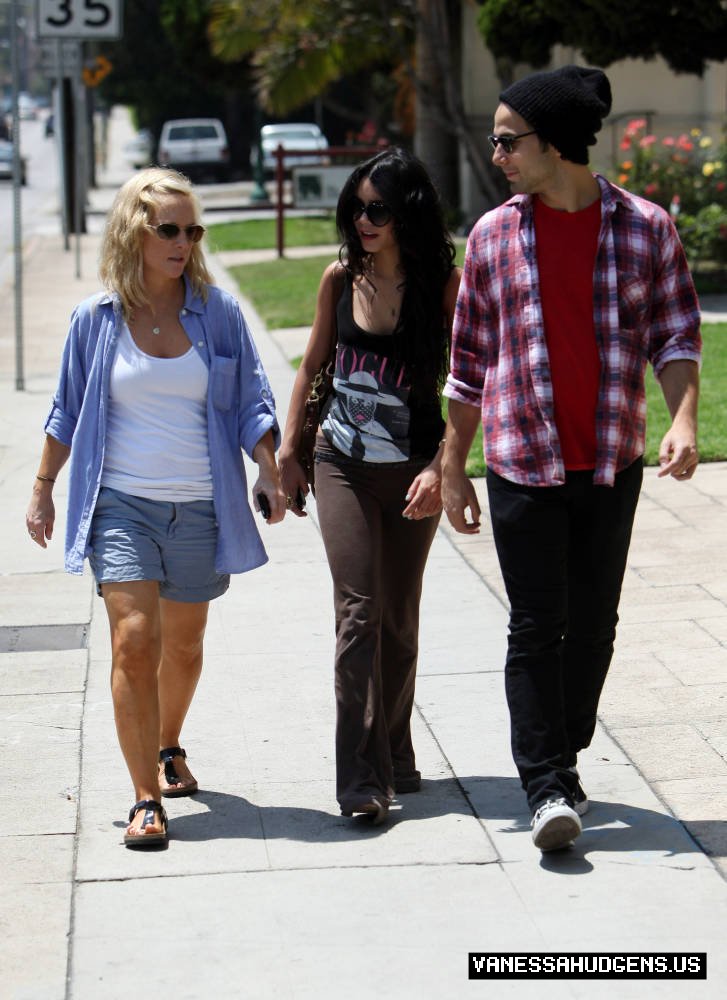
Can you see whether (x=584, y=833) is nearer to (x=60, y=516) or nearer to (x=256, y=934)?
(x=256, y=934)

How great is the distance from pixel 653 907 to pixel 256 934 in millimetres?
930

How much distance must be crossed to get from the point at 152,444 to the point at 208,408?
180 millimetres

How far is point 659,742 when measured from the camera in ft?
16.1

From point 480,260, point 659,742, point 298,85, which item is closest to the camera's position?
point 480,260

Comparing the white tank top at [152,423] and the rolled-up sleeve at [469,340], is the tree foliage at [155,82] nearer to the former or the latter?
the white tank top at [152,423]

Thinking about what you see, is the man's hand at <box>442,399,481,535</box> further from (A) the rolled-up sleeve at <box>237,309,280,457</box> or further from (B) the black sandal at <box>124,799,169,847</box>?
(B) the black sandal at <box>124,799,169,847</box>

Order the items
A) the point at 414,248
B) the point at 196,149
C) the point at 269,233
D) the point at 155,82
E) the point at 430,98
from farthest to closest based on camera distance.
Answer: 1. the point at 155,82
2. the point at 196,149
3. the point at 269,233
4. the point at 430,98
5. the point at 414,248

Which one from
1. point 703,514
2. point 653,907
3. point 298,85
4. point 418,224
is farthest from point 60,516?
point 298,85

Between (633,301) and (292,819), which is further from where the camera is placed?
(292,819)

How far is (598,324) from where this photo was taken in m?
3.94

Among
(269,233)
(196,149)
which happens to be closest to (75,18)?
(269,233)

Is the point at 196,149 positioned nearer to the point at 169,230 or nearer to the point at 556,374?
the point at 169,230

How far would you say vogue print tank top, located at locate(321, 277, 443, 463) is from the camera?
434 cm

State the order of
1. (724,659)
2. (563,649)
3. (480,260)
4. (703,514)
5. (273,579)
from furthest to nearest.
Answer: (703,514)
(273,579)
(724,659)
(563,649)
(480,260)
